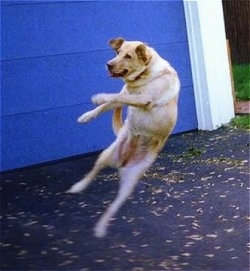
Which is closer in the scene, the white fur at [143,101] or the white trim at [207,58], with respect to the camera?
the white fur at [143,101]

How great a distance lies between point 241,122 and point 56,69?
11.1ft

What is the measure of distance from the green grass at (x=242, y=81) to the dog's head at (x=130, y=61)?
10645 millimetres

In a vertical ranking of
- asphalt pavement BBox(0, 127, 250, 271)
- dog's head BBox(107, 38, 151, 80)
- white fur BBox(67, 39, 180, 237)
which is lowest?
asphalt pavement BBox(0, 127, 250, 271)

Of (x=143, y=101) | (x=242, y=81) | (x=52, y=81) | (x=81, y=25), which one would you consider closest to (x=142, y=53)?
(x=143, y=101)

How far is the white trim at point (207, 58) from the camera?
413 inches

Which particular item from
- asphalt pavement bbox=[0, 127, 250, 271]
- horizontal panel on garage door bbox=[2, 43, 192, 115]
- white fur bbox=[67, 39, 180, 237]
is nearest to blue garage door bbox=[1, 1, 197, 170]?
horizontal panel on garage door bbox=[2, 43, 192, 115]

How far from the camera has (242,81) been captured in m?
14.9

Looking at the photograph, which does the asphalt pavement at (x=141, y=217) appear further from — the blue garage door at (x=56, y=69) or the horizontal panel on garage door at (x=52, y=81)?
the horizontal panel on garage door at (x=52, y=81)

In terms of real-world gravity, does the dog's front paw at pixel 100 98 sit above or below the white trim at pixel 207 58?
above

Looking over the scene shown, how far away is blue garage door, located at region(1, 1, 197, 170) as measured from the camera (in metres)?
8.54

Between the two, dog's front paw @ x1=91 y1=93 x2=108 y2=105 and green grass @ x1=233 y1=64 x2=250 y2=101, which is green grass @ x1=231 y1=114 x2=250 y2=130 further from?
dog's front paw @ x1=91 y1=93 x2=108 y2=105

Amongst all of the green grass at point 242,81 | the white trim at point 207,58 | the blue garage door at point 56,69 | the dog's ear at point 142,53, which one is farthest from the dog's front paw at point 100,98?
the green grass at point 242,81

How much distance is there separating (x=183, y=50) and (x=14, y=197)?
14.4ft

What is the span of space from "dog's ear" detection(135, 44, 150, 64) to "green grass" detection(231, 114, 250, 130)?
746cm
